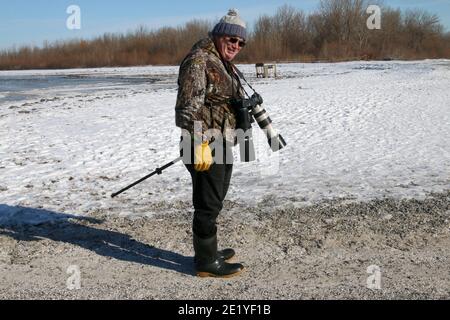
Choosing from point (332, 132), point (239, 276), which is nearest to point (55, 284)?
point (239, 276)

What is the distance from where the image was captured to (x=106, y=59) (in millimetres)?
57219

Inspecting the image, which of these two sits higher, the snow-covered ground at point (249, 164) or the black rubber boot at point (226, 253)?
the snow-covered ground at point (249, 164)

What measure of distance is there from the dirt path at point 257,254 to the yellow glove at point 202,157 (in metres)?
0.95

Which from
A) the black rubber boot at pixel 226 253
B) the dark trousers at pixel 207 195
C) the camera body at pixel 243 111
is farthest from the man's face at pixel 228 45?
the black rubber boot at pixel 226 253

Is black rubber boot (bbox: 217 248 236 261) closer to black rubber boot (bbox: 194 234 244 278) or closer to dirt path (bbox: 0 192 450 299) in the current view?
dirt path (bbox: 0 192 450 299)

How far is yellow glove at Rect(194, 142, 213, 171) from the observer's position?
11.6ft

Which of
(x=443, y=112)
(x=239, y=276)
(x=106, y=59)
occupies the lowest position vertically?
(x=239, y=276)

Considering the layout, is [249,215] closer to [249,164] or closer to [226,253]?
[226,253]

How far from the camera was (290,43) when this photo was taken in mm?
59000

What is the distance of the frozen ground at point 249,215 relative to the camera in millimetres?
3848

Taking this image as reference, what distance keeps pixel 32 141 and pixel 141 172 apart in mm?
3510

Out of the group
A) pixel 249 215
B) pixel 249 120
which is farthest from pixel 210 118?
pixel 249 215

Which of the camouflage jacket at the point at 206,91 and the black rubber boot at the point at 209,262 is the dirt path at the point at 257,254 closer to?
the black rubber boot at the point at 209,262

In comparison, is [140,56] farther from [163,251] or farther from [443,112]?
[163,251]
